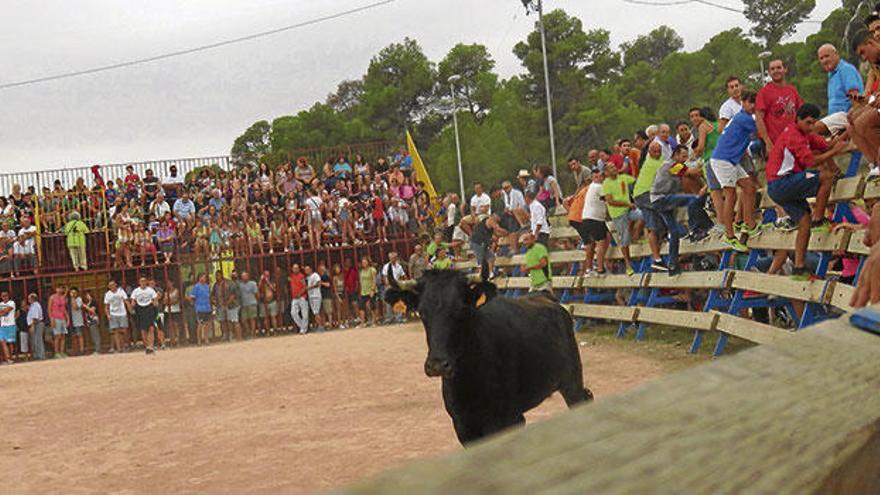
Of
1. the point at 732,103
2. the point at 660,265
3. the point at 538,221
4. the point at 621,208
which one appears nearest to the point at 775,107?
the point at 732,103

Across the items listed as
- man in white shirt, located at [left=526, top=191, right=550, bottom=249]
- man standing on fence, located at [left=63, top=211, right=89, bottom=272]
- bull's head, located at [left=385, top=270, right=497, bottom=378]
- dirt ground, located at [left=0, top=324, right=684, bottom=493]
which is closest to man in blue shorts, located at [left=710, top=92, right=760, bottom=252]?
dirt ground, located at [left=0, top=324, right=684, bottom=493]

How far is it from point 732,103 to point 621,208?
3.04 meters

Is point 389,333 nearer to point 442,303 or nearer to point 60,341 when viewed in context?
point 60,341

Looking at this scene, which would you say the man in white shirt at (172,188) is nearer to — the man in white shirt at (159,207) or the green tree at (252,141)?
the man in white shirt at (159,207)

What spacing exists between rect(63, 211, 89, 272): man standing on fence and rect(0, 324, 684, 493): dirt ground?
10.2 metres

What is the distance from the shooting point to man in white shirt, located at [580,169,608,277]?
52.2 ft

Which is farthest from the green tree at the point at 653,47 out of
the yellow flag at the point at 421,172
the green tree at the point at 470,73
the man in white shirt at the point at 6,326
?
the man in white shirt at the point at 6,326

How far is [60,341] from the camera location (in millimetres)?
27219

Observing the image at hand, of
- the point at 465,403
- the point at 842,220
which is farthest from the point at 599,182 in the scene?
the point at 465,403

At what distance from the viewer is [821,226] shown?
9.66m

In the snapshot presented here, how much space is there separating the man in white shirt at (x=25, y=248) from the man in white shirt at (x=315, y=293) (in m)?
8.66

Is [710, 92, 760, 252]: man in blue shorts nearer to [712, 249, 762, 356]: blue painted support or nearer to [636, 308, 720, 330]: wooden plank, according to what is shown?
[712, 249, 762, 356]: blue painted support

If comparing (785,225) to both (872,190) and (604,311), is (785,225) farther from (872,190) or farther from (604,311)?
(604,311)

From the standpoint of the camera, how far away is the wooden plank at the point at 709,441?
76 centimetres
